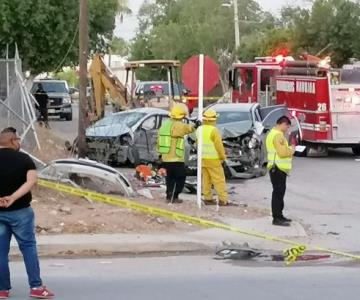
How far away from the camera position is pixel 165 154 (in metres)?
13.3

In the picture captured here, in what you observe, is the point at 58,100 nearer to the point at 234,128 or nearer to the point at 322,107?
the point at 322,107

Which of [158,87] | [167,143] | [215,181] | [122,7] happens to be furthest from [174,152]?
[122,7]

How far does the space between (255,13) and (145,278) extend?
73342 millimetres

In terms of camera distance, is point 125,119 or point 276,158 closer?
point 276,158

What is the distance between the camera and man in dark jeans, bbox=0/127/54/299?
750 centimetres

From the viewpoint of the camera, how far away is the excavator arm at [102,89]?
82.5ft

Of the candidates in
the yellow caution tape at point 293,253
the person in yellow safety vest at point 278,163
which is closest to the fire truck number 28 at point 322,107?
the person in yellow safety vest at point 278,163

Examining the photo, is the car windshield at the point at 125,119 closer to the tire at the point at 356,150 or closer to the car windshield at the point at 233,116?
the car windshield at the point at 233,116

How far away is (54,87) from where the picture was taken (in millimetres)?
43062

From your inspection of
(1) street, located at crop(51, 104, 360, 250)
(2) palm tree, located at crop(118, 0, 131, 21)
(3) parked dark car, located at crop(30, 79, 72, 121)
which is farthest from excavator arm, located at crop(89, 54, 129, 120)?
(3) parked dark car, located at crop(30, 79, 72, 121)

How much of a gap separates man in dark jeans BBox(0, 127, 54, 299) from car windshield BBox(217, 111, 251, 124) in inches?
515

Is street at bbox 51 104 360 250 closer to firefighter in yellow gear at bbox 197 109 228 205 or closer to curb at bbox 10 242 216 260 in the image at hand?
firefighter in yellow gear at bbox 197 109 228 205

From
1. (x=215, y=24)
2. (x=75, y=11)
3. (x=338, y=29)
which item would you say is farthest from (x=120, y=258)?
(x=215, y=24)

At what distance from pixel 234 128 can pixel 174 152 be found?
6.05 meters
